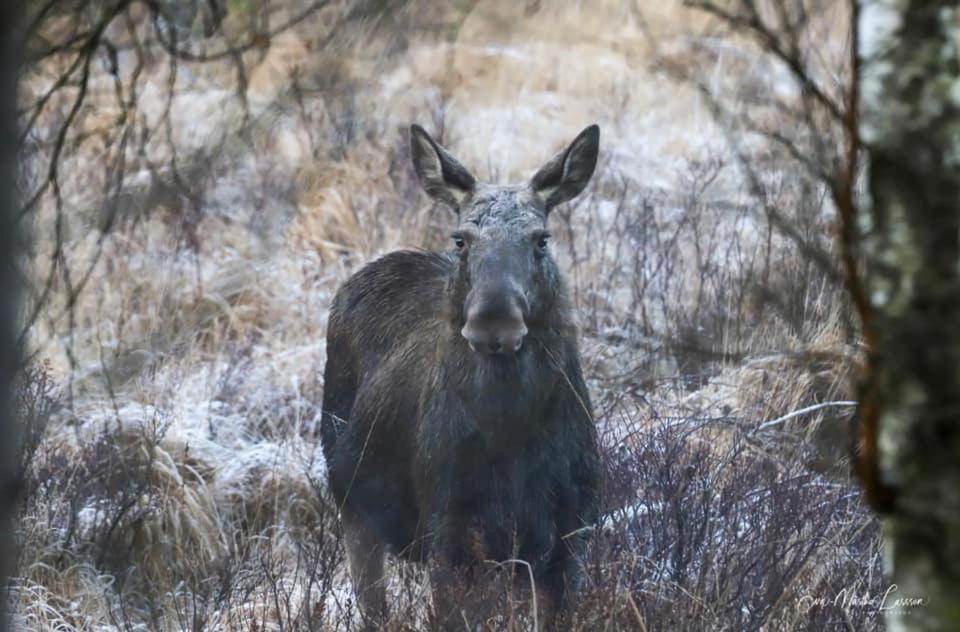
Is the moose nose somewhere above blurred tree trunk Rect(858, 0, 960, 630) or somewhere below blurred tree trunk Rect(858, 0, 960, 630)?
above

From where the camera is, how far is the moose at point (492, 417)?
536cm

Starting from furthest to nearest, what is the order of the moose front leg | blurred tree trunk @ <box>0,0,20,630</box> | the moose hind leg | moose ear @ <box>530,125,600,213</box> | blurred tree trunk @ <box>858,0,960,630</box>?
the moose hind leg → moose ear @ <box>530,125,600,213</box> → the moose front leg → blurred tree trunk @ <box>858,0,960,630</box> → blurred tree trunk @ <box>0,0,20,630</box>

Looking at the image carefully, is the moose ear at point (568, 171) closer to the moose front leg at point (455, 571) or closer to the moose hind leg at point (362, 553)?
the moose front leg at point (455, 571)

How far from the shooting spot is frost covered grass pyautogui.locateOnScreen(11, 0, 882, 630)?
200 inches

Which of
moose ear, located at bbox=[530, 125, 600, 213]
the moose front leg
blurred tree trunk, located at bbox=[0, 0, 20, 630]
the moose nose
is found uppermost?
moose ear, located at bbox=[530, 125, 600, 213]

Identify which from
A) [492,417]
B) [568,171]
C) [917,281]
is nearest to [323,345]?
[568,171]

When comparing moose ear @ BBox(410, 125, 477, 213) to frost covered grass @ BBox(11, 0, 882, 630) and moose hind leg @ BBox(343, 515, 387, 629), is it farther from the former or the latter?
moose hind leg @ BBox(343, 515, 387, 629)

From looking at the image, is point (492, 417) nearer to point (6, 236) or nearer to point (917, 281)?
point (917, 281)

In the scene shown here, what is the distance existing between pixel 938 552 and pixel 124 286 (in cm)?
813

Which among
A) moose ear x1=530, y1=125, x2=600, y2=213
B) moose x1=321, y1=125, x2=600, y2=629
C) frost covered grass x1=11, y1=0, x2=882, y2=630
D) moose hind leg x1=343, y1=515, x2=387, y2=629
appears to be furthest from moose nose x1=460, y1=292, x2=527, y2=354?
moose hind leg x1=343, y1=515, x2=387, y2=629

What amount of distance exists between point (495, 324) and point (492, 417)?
632 mm

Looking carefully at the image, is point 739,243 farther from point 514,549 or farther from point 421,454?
point 514,549

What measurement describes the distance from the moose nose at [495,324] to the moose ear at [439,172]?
3.17 feet

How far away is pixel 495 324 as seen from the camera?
510 centimetres
